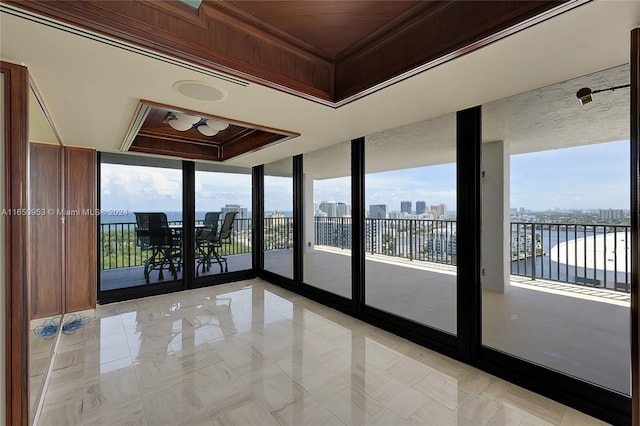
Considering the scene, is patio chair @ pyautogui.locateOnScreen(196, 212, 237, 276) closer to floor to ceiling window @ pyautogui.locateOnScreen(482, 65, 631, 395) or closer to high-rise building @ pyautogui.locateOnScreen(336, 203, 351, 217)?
high-rise building @ pyautogui.locateOnScreen(336, 203, 351, 217)

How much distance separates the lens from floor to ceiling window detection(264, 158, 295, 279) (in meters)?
4.81

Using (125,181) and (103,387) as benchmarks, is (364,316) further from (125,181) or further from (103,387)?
(125,181)

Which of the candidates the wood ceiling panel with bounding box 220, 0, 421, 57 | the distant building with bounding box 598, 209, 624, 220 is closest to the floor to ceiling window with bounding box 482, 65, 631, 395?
the distant building with bounding box 598, 209, 624, 220

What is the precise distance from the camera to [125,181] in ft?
13.6

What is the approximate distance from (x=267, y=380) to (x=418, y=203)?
279cm

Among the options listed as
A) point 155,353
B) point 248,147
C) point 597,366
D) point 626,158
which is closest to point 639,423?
point 597,366

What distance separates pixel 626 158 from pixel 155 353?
13.6ft

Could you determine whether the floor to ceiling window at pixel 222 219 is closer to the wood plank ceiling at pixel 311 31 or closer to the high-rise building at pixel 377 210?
the high-rise building at pixel 377 210

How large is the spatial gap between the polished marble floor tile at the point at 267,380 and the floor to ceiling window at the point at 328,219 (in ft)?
4.20

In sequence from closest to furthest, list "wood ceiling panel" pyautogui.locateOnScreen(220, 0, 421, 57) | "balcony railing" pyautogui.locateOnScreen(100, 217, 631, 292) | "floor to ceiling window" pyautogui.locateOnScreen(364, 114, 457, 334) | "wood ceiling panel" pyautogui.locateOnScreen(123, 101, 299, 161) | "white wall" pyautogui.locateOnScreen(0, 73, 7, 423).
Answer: "white wall" pyautogui.locateOnScreen(0, 73, 7, 423)
"wood ceiling panel" pyautogui.locateOnScreen(220, 0, 421, 57)
"floor to ceiling window" pyautogui.locateOnScreen(364, 114, 457, 334)
"wood ceiling panel" pyautogui.locateOnScreen(123, 101, 299, 161)
"balcony railing" pyautogui.locateOnScreen(100, 217, 631, 292)

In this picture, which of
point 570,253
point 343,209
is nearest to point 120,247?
point 343,209

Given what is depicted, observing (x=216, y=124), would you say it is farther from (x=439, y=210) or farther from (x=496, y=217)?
(x=496, y=217)

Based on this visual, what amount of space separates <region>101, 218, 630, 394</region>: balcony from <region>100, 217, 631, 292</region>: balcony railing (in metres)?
0.02

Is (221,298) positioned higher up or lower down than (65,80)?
lower down
